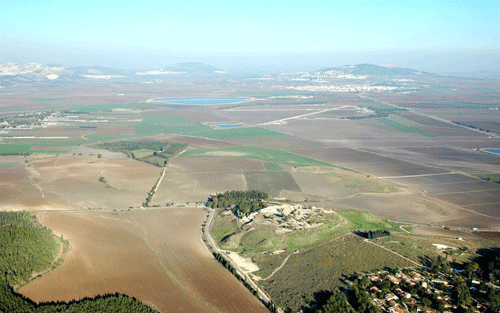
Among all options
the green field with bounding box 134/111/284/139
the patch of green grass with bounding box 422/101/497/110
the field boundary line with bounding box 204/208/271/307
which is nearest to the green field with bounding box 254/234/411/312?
the field boundary line with bounding box 204/208/271/307

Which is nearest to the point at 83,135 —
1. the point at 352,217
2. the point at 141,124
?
the point at 141,124

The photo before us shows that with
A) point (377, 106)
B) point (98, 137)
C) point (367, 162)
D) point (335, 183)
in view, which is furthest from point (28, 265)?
point (377, 106)

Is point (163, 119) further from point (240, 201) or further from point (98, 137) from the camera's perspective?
point (240, 201)

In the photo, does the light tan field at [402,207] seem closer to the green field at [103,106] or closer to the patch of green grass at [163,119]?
the patch of green grass at [163,119]

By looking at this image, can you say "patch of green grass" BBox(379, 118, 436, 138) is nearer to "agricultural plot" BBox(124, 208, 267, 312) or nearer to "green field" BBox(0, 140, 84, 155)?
"agricultural plot" BBox(124, 208, 267, 312)

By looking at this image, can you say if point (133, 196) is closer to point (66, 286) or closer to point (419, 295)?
point (66, 286)
